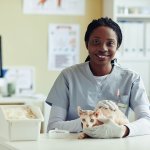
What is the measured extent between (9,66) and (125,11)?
1254 millimetres

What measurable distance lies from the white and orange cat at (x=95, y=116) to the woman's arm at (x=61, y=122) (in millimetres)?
146

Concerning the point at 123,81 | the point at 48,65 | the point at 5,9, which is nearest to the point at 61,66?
the point at 48,65

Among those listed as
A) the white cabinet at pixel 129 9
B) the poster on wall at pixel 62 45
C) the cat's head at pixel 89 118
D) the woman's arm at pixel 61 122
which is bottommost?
the woman's arm at pixel 61 122

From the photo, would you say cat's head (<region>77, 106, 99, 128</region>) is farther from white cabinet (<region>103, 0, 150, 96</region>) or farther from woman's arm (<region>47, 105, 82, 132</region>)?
white cabinet (<region>103, 0, 150, 96</region>)

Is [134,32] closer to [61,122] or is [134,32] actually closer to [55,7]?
[55,7]

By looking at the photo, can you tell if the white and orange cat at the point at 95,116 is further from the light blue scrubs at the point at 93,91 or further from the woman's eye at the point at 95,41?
the woman's eye at the point at 95,41

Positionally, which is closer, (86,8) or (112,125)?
(112,125)

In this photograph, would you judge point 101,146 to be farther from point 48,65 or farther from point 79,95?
point 48,65

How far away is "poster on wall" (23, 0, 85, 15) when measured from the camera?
4.05 metres

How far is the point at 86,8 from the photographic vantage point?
4.20m

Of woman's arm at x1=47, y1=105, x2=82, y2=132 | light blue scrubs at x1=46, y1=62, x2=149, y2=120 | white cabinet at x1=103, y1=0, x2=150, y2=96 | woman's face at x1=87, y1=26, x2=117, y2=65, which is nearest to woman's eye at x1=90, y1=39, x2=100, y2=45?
woman's face at x1=87, y1=26, x2=117, y2=65

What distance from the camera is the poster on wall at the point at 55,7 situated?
4.05m

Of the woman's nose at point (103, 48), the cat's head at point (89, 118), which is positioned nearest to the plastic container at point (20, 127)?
the cat's head at point (89, 118)

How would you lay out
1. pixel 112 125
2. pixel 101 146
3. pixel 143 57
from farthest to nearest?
pixel 143 57
pixel 112 125
pixel 101 146
